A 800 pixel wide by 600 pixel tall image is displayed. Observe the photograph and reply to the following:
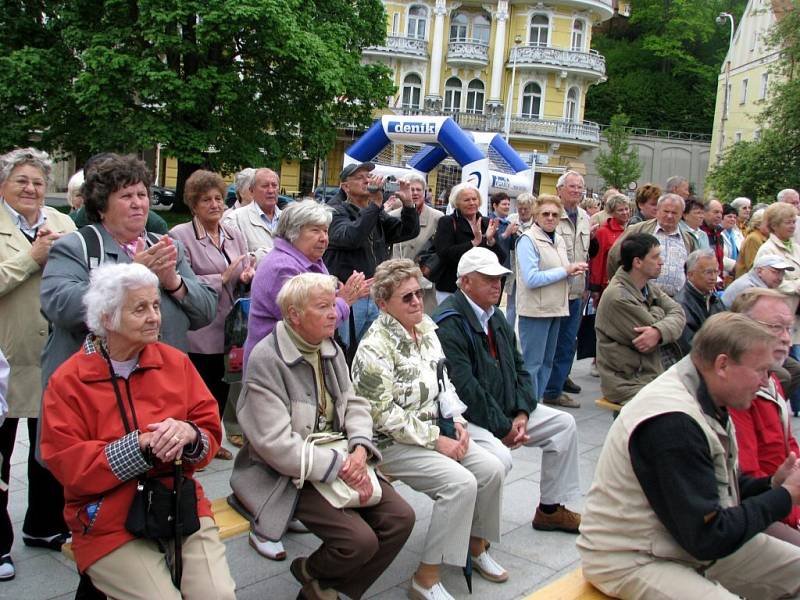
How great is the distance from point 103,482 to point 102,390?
13.6 inches

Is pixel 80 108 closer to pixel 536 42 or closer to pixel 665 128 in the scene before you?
pixel 536 42

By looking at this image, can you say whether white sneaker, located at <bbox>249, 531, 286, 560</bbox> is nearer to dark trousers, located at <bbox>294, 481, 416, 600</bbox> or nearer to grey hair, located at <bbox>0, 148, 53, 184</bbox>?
dark trousers, located at <bbox>294, 481, 416, 600</bbox>

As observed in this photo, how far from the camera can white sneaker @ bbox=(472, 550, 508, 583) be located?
13.2 feet

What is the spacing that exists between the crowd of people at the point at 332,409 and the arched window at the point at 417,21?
141 ft

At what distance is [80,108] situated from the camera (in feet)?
68.6

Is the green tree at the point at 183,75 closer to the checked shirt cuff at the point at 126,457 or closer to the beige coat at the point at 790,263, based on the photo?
the beige coat at the point at 790,263

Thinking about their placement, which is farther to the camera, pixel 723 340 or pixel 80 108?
pixel 80 108

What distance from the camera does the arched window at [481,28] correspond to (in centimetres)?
4616

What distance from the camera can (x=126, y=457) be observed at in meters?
2.81

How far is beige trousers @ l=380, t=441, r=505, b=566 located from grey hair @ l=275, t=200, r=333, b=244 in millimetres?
1418

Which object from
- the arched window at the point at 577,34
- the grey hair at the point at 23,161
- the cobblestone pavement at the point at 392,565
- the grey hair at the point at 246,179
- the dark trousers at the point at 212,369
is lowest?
the cobblestone pavement at the point at 392,565

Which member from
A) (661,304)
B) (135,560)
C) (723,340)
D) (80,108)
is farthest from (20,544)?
(80,108)

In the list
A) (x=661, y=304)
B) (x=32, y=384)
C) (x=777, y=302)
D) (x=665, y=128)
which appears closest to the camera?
(x=32, y=384)

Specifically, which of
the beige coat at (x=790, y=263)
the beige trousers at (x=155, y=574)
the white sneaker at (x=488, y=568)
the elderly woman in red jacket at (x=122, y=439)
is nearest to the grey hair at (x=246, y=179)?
the elderly woman in red jacket at (x=122, y=439)
